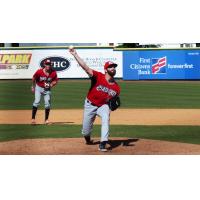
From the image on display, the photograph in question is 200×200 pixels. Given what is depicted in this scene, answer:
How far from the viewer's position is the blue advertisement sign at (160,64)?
722 centimetres

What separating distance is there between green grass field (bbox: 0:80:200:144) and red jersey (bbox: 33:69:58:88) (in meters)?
0.12

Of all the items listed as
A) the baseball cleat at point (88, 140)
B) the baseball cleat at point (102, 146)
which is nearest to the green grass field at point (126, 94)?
the baseball cleat at point (88, 140)

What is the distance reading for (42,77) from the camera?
22.5 feet

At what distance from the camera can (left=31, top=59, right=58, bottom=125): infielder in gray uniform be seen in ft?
21.7

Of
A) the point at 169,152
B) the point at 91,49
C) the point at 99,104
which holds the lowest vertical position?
the point at 169,152

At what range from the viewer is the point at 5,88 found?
6.64 meters

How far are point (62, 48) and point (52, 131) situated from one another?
1000 mm

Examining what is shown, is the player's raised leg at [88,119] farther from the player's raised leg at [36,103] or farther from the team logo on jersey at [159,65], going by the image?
the team logo on jersey at [159,65]

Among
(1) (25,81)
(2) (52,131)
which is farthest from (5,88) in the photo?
(2) (52,131)

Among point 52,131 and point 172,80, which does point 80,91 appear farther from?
point 172,80

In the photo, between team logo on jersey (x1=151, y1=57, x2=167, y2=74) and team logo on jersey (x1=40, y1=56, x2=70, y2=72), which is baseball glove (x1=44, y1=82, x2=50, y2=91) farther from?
team logo on jersey (x1=151, y1=57, x2=167, y2=74)

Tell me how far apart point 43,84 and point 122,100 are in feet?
3.37

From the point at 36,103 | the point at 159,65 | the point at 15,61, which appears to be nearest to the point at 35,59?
the point at 15,61

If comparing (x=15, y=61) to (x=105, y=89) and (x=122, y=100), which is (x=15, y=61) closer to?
(x=105, y=89)
